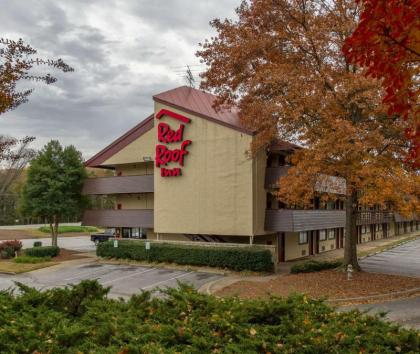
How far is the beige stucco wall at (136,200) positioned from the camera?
35.8 m

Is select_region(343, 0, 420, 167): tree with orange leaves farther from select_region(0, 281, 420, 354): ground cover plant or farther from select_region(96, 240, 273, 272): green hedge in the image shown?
select_region(96, 240, 273, 272): green hedge

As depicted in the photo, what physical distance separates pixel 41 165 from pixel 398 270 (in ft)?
91.1

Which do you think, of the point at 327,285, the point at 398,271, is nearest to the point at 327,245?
the point at 398,271

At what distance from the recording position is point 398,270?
89.0ft

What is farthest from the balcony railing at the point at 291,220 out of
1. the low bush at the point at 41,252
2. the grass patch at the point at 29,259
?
the low bush at the point at 41,252

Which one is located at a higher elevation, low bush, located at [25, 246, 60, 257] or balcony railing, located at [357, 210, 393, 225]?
balcony railing, located at [357, 210, 393, 225]

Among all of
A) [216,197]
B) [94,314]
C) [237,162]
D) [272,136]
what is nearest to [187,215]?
[216,197]

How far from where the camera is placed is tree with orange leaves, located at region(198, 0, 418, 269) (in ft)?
62.1

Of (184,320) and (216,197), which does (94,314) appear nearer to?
(184,320)

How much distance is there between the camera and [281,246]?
32500mm

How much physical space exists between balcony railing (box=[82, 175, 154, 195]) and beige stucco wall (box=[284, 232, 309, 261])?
10.9 metres

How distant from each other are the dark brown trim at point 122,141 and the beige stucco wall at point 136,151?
311 millimetres

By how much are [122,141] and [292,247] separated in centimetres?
1573

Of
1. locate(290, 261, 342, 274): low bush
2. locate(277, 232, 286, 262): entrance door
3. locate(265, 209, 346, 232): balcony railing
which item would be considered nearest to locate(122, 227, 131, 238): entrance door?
locate(277, 232, 286, 262): entrance door
